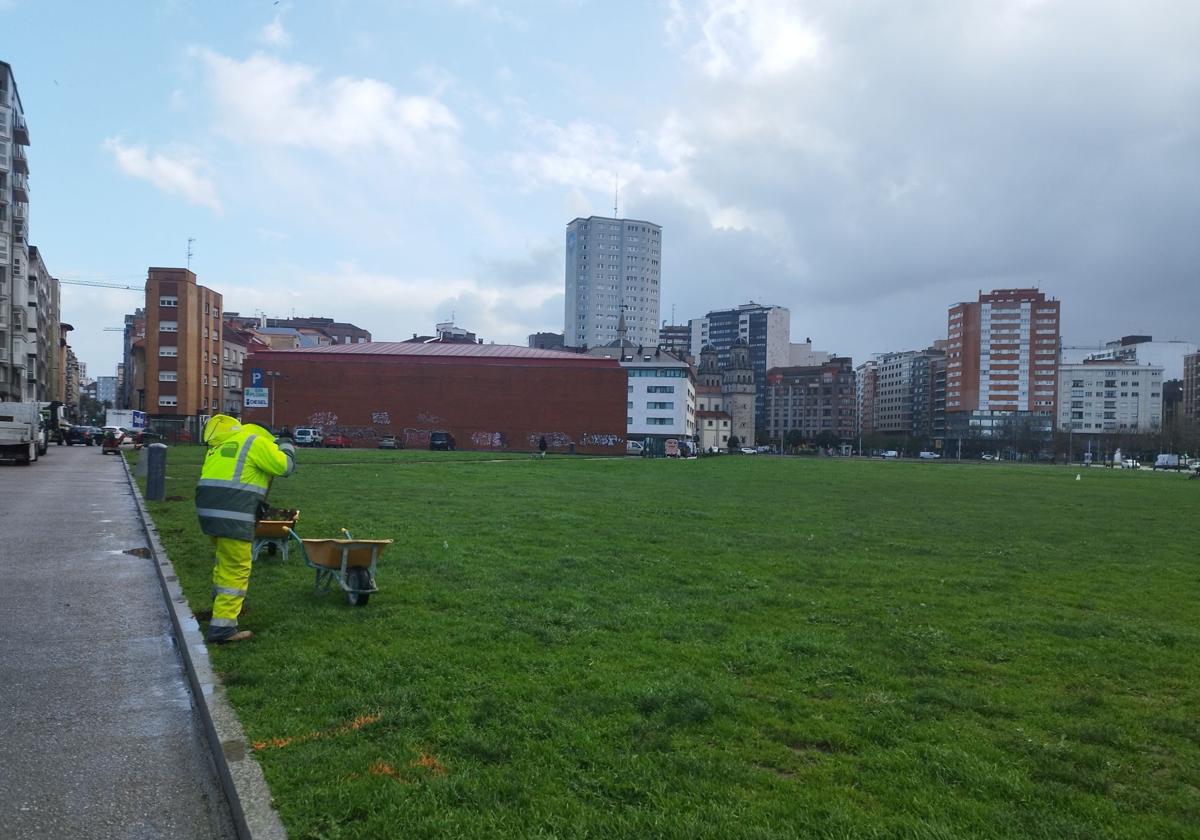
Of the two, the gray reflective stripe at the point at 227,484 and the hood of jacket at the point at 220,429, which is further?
the hood of jacket at the point at 220,429

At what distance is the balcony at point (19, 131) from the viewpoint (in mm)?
64550

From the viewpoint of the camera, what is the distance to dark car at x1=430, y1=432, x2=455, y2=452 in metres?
Answer: 70.2

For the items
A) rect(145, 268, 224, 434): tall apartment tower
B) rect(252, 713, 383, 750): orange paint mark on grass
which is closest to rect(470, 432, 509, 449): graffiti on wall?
rect(145, 268, 224, 434): tall apartment tower

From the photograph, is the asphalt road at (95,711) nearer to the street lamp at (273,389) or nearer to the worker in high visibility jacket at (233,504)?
the worker in high visibility jacket at (233,504)

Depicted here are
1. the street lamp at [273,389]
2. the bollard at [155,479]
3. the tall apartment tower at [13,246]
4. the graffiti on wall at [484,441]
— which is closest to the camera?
the bollard at [155,479]

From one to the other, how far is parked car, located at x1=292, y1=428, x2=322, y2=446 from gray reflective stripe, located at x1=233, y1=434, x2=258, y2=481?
66.5 metres

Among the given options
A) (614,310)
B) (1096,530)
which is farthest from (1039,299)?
(1096,530)

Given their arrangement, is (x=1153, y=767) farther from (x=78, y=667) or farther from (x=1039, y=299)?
(x=1039, y=299)

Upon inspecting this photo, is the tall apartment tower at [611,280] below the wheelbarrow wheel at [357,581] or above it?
above

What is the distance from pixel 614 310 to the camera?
180 m

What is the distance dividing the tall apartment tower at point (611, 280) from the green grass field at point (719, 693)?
550 ft

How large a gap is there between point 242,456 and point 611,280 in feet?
579

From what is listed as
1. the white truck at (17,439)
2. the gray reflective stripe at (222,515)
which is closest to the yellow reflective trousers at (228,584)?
the gray reflective stripe at (222,515)

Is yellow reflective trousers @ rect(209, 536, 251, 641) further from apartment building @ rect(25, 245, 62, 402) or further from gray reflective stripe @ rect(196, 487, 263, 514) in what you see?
apartment building @ rect(25, 245, 62, 402)
